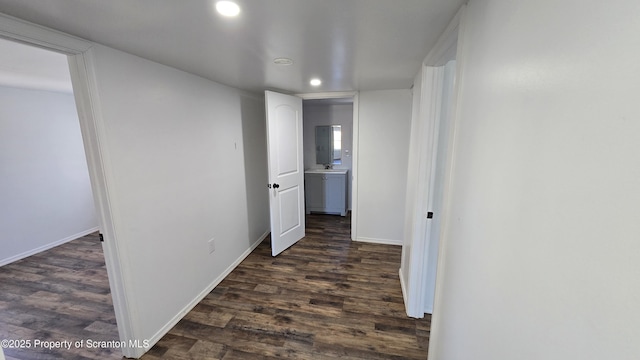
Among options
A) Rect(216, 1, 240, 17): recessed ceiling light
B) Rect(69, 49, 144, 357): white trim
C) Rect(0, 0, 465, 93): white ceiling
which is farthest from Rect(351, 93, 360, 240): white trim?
Rect(69, 49, 144, 357): white trim

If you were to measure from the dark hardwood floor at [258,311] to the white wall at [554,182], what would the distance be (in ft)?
3.92

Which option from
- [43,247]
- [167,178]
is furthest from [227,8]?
[43,247]

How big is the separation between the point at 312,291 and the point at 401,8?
236cm

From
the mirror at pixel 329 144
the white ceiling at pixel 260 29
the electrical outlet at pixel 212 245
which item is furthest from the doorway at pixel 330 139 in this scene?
the white ceiling at pixel 260 29

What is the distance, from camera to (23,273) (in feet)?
9.15

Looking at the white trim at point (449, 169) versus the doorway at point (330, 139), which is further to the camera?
the doorway at point (330, 139)

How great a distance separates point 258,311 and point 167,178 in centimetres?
138

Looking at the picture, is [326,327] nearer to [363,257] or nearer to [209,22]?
[363,257]

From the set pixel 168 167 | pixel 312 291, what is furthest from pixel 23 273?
pixel 312 291

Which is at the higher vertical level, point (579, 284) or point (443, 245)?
point (579, 284)

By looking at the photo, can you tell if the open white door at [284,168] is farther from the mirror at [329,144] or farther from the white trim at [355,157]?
the mirror at [329,144]

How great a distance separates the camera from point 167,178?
1.94 metres

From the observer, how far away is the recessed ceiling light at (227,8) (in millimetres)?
1007

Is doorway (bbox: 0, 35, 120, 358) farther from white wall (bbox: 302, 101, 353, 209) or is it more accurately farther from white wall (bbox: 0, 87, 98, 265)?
white wall (bbox: 302, 101, 353, 209)
